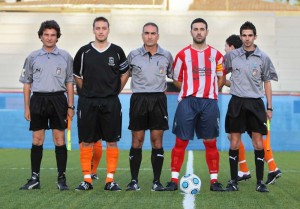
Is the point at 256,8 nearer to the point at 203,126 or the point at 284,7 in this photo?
the point at 284,7

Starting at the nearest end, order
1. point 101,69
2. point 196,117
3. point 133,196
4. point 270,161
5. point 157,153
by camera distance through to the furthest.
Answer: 1. point 133,196
2. point 101,69
3. point 196,117
4. point 157,153
5. point 270,161

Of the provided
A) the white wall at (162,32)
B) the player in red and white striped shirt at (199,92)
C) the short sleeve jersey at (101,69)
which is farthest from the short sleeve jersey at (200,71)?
the white wall at (162,32)

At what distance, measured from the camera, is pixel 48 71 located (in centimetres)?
900

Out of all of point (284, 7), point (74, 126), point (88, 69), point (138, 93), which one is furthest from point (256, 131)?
point (284, 7)

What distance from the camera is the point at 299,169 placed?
42.8ft

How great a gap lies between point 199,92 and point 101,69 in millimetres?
1189

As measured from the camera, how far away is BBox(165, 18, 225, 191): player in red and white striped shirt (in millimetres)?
8891

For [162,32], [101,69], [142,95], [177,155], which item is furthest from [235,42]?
[162,32]

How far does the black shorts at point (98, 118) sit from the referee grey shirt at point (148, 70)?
14.1 inches

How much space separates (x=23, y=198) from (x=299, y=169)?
644cm

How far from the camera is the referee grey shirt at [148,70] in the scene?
9031 mm

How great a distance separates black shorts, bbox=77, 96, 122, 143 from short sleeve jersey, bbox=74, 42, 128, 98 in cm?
9

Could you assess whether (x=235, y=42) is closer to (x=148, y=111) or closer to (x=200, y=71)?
(x=200, y=71)

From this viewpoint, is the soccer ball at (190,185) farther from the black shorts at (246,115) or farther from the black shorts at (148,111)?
the black shorts at (246,115)
